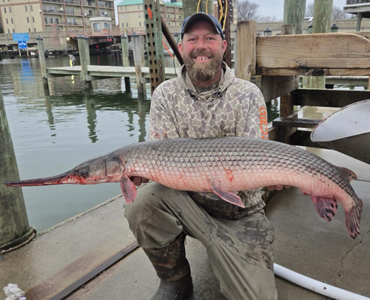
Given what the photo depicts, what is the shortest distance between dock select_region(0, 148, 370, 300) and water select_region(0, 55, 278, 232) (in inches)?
106

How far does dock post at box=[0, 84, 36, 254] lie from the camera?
3.26 metres

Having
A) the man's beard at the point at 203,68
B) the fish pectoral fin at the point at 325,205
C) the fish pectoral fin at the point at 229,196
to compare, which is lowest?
the fish pectoral fin at the point at 325,205

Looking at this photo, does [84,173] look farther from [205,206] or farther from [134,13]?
[134,13]

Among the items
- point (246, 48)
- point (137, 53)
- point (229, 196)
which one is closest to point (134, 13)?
point (137, 53)

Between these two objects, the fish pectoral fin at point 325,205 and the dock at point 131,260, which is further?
the dock at point 131,260

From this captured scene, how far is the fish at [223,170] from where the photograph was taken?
2.22 m

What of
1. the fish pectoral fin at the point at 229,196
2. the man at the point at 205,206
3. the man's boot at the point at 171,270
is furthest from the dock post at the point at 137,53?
the fish pectoral fin at the point at 229,196

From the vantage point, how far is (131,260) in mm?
3057

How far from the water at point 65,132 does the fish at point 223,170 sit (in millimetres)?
4152

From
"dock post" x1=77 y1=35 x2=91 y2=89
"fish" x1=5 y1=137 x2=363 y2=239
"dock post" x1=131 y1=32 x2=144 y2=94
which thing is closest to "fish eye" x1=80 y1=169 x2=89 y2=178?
"fish" x1=5 y1=137 x2=363 y2=239

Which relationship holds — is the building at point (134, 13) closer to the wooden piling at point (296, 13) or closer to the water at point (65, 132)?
the water at point (65, 132)

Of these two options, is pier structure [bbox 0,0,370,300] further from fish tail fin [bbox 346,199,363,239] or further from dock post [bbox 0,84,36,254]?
fish tail fin [bbox 346,199,363,239]

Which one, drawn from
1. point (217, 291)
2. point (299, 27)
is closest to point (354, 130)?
point (217, 291)

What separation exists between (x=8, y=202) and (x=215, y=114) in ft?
7.66
